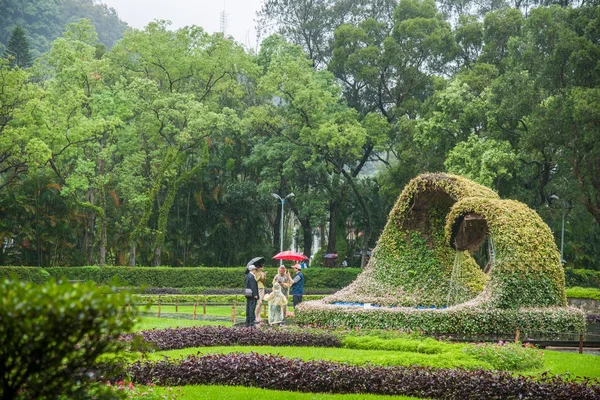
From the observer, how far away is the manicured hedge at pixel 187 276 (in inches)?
1512

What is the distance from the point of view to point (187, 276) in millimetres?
40500

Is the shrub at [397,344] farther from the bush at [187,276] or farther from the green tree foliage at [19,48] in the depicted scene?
the green tree foliage at [19,48]

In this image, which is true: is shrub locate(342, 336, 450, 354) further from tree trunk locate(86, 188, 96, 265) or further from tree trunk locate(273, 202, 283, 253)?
tree trunk locate(273, 202, 283, 253)

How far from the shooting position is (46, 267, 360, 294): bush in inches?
1511

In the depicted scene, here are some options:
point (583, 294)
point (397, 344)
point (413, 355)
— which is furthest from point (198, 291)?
point (413, 355)

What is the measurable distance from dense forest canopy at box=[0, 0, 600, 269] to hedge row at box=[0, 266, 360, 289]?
2.81m

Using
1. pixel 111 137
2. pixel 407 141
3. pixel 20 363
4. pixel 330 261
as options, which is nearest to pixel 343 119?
pixel 407 141

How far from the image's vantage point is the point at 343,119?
42.5m

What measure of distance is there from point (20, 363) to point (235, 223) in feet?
144

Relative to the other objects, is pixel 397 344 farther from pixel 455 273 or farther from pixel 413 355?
pixel 455 273

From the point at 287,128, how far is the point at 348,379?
34590 millimetres

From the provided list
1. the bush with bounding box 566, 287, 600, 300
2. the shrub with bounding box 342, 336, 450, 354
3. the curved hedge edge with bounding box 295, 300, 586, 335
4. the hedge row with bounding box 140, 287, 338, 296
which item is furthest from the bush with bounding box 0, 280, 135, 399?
the hedge row with bounding box 140, 287, 338, 296

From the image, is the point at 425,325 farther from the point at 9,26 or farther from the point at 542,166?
the point at 9,26

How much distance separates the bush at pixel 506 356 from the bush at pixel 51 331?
8.84m
